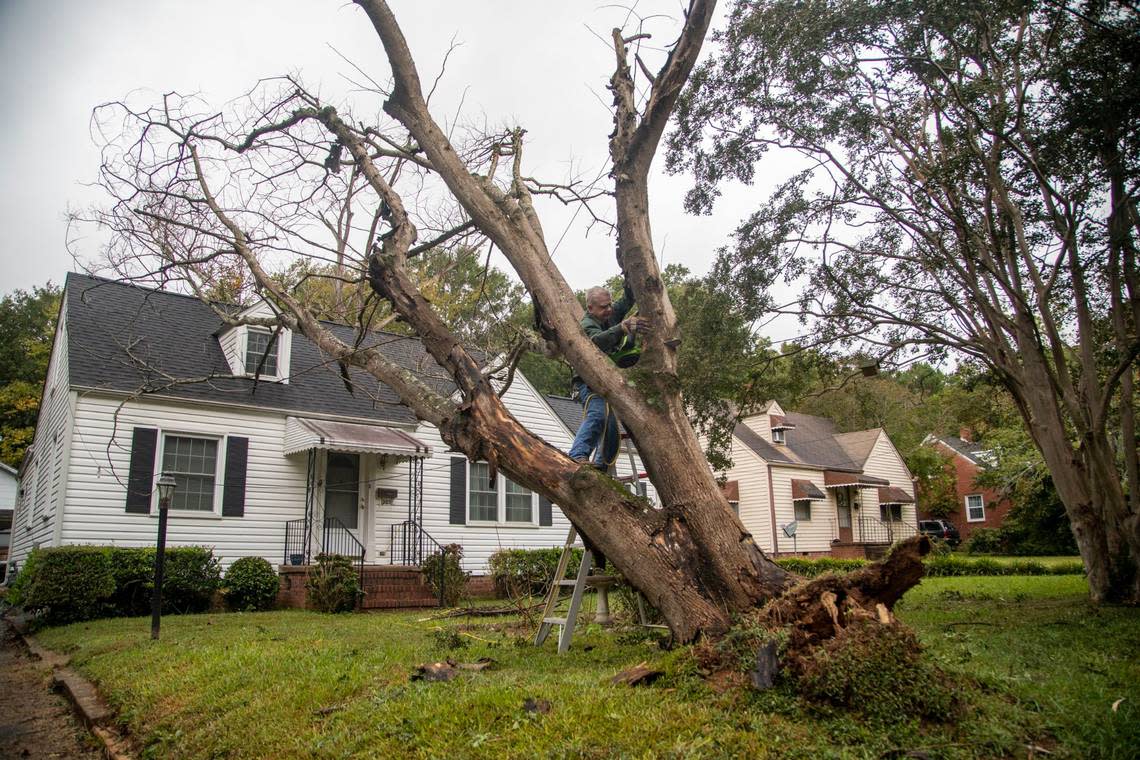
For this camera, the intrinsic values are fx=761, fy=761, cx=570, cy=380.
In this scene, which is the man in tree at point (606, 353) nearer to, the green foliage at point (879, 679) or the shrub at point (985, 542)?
the green foliage at point (879, 679)

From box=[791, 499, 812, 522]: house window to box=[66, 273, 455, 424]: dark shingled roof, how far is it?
56.7 feet

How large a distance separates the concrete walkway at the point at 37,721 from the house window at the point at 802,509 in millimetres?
24986

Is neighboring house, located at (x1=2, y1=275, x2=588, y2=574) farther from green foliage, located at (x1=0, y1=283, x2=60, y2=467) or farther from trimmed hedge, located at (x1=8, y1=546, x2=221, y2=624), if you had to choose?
green foliage, located at (x1=0, y1=283, x2=60, y2=467)

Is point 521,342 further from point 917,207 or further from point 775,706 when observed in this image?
point 917,207

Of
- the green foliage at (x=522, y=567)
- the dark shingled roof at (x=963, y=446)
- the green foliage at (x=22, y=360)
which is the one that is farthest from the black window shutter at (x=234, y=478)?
the dark shingled roof at (x=963, y=446)

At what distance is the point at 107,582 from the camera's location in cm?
1098

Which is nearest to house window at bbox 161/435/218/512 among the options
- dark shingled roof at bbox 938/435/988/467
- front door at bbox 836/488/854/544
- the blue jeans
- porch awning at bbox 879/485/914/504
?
the blue jeans

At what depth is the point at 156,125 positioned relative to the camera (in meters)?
9.02

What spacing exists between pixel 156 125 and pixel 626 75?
6.12 metres

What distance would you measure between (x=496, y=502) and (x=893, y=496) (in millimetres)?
21815

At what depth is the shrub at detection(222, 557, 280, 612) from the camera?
40.6ft

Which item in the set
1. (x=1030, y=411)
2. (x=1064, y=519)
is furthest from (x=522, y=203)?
(x=1064, y=519)

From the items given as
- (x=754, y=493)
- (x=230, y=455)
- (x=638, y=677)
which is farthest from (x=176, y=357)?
(x=754, y=493)

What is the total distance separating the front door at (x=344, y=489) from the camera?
1477 centimetres
